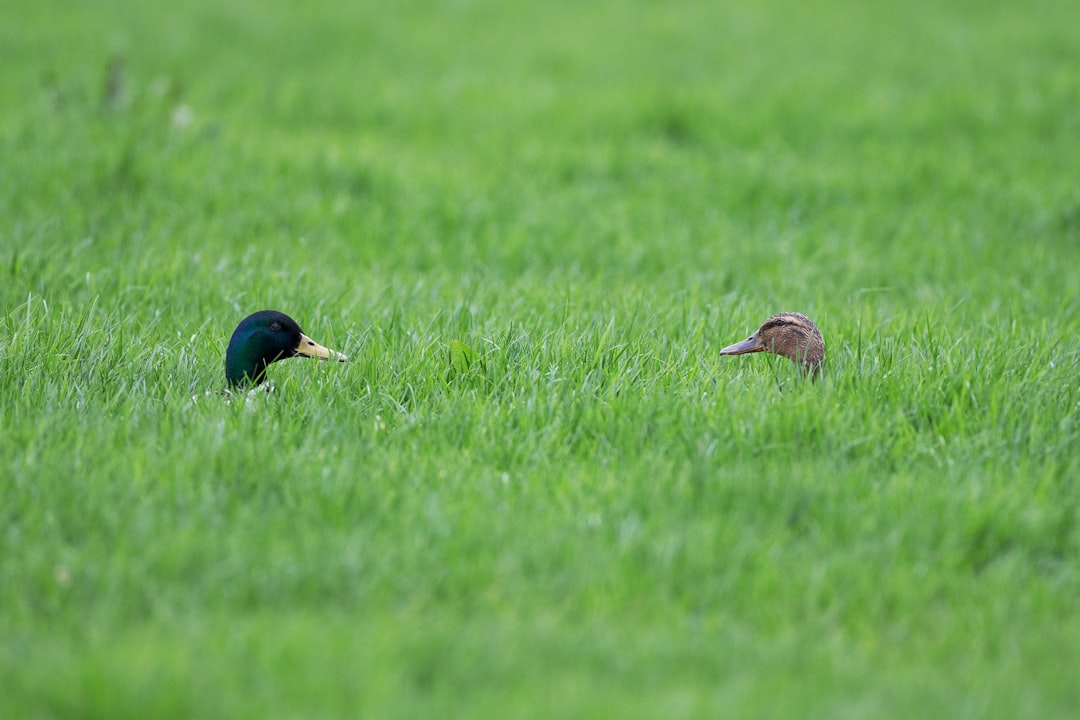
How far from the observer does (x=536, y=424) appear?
371 centimetres

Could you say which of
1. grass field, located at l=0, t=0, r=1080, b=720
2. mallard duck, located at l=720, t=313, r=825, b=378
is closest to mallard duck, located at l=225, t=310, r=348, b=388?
grass field, located at l=0, t=0, r=1080, b=720

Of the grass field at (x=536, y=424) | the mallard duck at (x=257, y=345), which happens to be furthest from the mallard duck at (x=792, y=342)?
the mallard duck at (x=257, y=345)

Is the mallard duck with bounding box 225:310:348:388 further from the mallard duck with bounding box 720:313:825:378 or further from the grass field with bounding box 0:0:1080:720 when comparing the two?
the mallard duck with bounding box 720:313:825:378

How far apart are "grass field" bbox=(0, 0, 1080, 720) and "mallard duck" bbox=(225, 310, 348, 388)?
0.52 ft

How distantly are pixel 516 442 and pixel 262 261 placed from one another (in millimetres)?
2631

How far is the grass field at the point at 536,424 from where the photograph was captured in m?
2.55

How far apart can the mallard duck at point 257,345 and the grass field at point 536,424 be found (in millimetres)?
159

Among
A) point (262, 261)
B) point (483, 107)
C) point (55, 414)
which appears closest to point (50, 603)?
point (55, 414)

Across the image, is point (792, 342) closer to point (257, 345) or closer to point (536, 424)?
point (536, 424)

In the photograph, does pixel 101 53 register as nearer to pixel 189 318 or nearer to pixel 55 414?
pixel 189 318

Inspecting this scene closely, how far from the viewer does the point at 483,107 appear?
9.08 m

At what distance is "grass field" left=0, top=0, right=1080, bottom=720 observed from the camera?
2547mm

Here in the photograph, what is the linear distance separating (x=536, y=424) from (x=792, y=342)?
3.74ft

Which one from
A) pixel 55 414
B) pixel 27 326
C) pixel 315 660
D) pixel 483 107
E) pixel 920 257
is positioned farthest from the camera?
pixel 483 107
